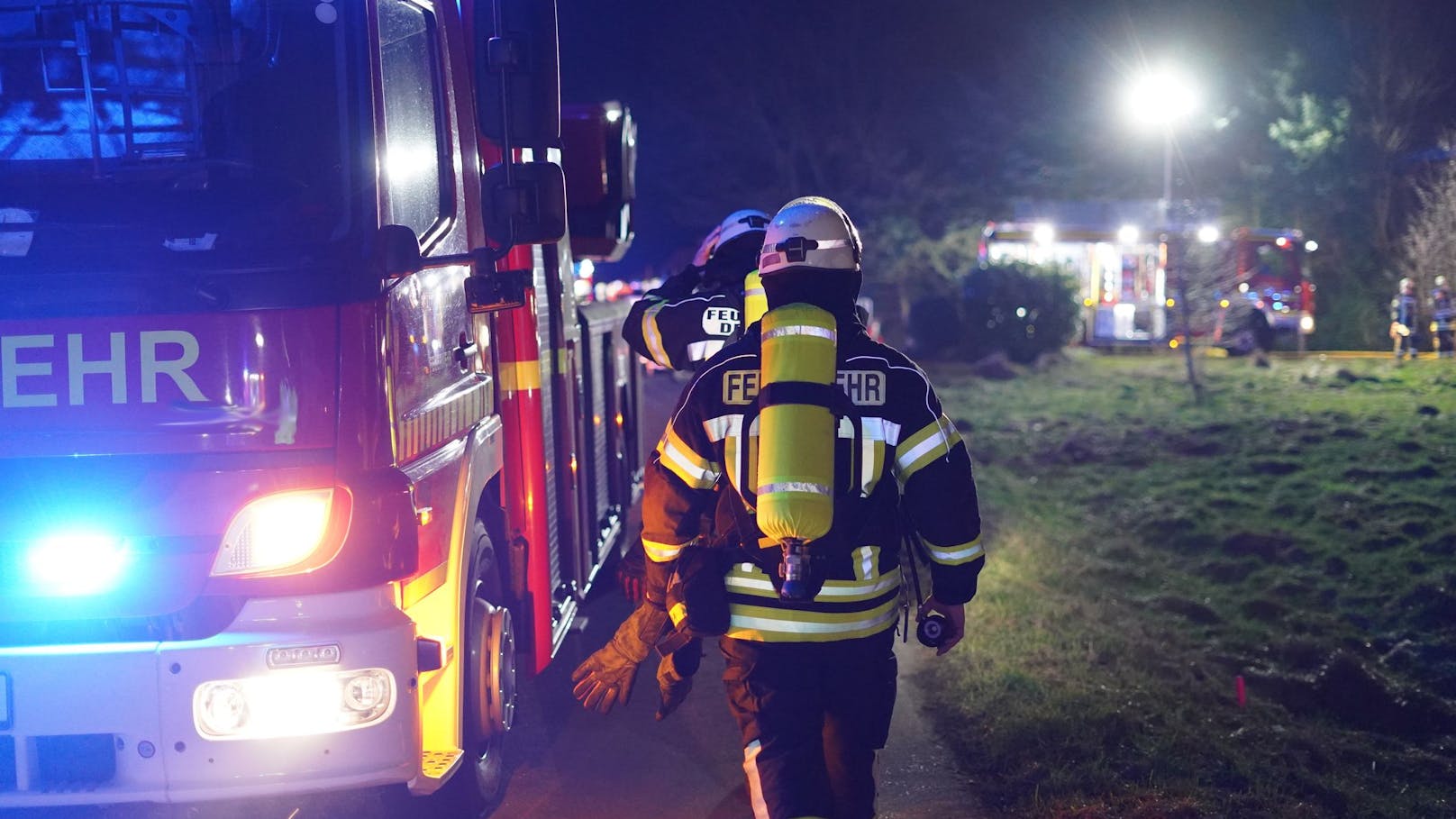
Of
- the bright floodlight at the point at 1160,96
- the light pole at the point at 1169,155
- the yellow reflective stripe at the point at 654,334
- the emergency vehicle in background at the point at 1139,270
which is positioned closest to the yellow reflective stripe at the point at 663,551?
the yellow reflective stripe at the point at 654,334

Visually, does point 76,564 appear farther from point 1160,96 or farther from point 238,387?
point 1160,96

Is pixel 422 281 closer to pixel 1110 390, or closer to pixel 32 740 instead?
pixel 32 740

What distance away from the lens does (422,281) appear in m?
3.97

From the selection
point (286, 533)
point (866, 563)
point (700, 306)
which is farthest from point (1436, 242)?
point (286, 533)

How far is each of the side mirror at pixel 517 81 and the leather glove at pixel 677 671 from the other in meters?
1.58

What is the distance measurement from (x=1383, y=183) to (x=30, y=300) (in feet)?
100

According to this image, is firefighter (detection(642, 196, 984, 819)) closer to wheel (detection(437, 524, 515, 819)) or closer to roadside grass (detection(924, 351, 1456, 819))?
wheel (detection(437, 524, 515, 819))

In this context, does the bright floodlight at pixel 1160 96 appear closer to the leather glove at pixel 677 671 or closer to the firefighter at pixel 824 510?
the firefighter at pixel 824 510

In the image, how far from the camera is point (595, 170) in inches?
265

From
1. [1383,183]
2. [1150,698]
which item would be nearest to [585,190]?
[1150,698]

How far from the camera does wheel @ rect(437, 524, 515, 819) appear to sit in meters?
4.26

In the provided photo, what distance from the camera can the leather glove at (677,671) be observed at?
3.50 m

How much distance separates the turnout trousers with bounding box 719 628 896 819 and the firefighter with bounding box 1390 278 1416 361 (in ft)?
48.8

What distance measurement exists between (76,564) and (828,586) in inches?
72.4
